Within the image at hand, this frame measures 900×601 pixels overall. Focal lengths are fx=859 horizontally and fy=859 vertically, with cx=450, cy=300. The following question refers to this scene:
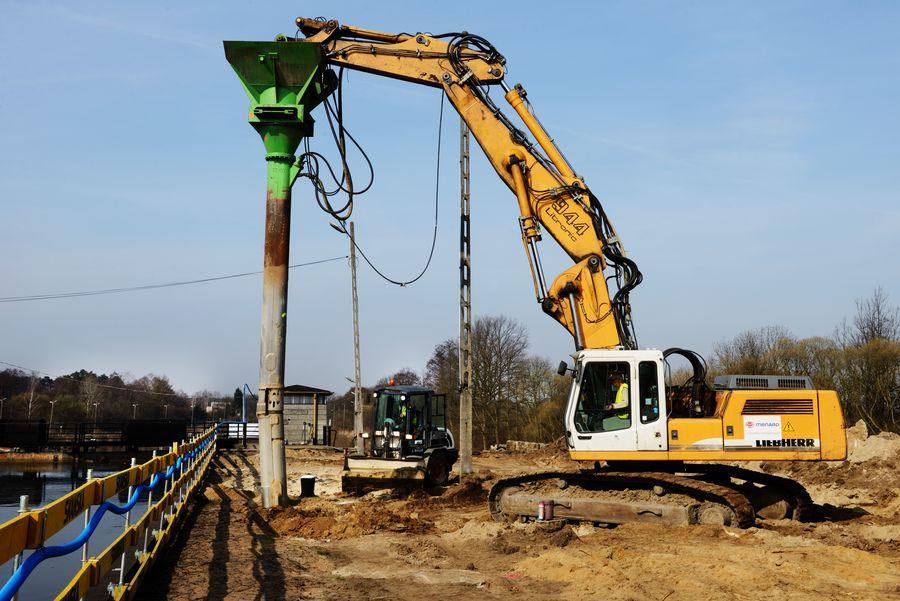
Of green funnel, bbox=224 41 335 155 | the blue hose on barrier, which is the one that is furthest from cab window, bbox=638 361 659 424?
green funnel, bbox=224 41 335 155

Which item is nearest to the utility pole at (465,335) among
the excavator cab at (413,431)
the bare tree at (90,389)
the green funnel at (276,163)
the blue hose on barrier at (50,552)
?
the excavator cab at (413,431)

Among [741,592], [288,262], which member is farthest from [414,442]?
[741,592]

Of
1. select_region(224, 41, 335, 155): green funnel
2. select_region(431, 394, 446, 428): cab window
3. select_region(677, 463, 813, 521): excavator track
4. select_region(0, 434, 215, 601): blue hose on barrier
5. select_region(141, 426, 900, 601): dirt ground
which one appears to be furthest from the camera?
select_region(431, 394, 446, 428): cab window

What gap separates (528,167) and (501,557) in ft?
22.4

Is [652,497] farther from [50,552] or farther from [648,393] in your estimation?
[50,552]

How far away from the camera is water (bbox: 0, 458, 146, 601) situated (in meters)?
11.5

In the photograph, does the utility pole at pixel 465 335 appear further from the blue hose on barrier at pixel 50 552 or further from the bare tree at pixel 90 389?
the bare tree at pixel 90 389

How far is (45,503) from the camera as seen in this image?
74.5 feet

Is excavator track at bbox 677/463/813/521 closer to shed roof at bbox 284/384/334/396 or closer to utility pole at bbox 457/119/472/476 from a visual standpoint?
utility pole at bbox 457/119/472/476

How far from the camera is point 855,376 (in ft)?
107

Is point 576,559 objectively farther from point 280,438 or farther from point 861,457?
point 861,457

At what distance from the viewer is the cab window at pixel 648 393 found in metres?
13.3

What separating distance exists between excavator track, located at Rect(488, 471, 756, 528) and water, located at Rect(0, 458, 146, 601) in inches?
266

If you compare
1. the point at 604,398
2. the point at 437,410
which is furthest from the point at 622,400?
the point at 437,410
